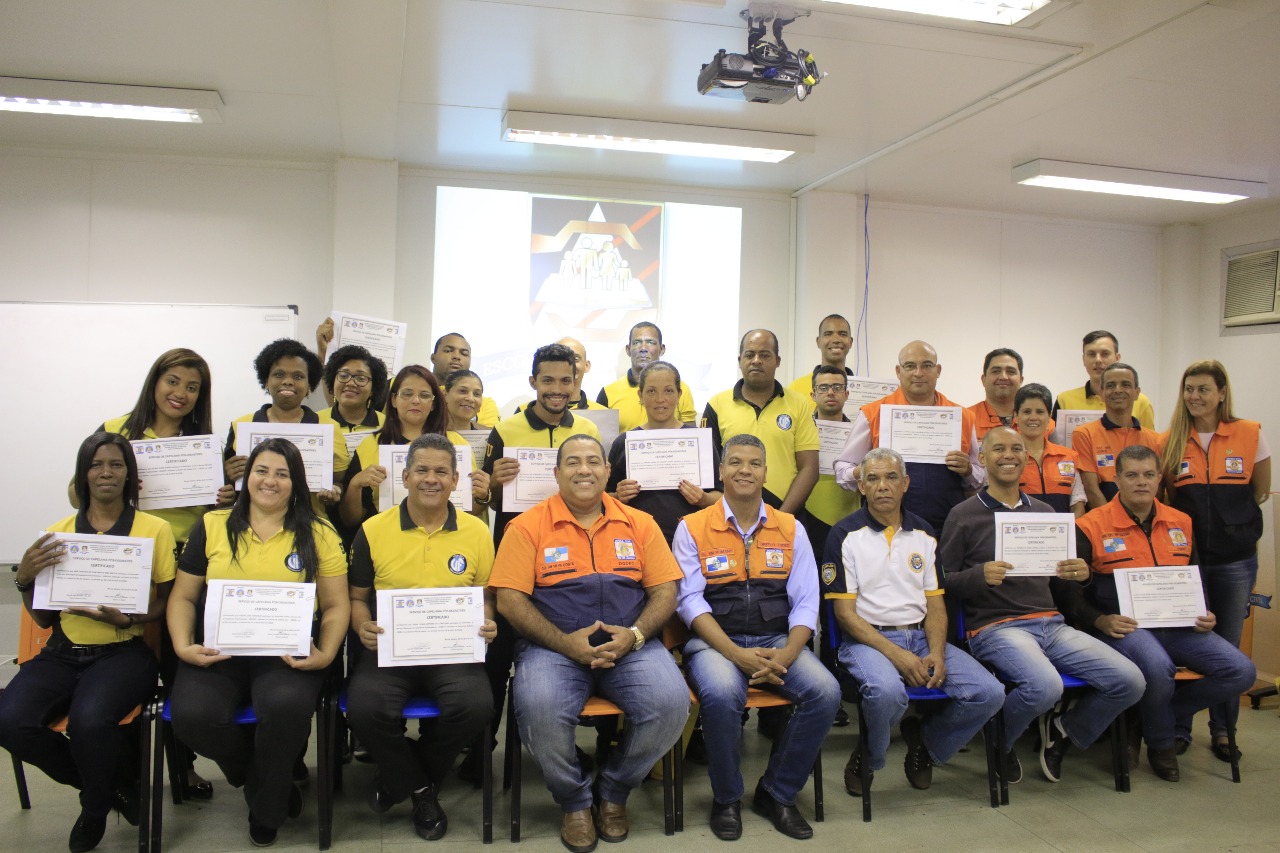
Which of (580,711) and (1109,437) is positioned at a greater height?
(1109,437)

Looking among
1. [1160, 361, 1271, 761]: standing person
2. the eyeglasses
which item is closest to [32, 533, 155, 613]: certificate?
the eyeglasses

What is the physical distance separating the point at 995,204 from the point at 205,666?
22.9 ft

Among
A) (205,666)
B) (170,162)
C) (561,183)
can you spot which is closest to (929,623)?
(205,666)

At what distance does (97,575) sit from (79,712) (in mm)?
462

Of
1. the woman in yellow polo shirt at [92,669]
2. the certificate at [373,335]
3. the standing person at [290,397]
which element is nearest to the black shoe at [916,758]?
the standing person at [290,397]

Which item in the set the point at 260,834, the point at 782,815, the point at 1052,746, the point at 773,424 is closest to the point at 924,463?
the point at 773,424

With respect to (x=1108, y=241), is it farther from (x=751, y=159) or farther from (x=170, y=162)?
(x=170, y=162)

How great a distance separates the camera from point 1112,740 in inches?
156

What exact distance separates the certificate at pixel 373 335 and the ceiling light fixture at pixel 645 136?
4.94 feet

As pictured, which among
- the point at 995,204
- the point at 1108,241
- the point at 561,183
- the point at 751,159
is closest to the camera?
the point at 751,159

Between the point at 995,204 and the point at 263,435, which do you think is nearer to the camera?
the point at 263,435

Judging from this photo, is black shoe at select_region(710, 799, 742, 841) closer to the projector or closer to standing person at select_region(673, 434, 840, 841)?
standing person at select_region(673, 434, 840, 841)

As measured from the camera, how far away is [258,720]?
120 inches

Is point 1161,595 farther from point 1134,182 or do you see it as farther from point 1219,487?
point 1134,182
